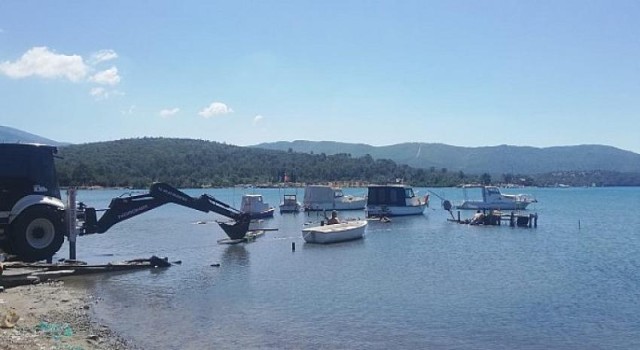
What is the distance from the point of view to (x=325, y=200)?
8625 cm

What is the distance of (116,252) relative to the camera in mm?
38594

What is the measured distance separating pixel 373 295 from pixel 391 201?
169 ft

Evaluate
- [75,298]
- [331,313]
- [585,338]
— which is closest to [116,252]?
[75,298]

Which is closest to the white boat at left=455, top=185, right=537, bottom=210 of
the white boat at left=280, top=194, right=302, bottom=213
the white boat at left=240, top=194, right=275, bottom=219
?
the white boat at left=280, top=194, right=302, bottom=213

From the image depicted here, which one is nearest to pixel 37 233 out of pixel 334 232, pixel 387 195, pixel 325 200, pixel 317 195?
pixel 334 232

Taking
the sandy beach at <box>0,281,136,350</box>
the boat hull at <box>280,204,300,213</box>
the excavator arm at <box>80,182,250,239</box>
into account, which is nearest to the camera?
the sandy beach at <box>0,281,136,350</box>

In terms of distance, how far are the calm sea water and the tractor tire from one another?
2.39 metres

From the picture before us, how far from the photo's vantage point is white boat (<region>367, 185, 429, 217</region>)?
74.3 meters

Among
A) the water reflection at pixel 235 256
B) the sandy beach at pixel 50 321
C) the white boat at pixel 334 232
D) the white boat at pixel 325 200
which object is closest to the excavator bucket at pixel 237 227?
the water reflection at pixel 235 256

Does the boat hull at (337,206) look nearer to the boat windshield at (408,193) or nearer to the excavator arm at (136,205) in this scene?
the boat windshield at (408,193)

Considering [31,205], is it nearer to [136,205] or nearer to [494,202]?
[136,205]

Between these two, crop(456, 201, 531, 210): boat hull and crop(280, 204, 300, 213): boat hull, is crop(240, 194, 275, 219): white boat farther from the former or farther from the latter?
crop(456, 201, 531, 210): boat hull

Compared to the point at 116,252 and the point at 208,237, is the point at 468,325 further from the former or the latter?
the point at 208,237

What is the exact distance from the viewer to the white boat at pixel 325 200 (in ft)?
278
